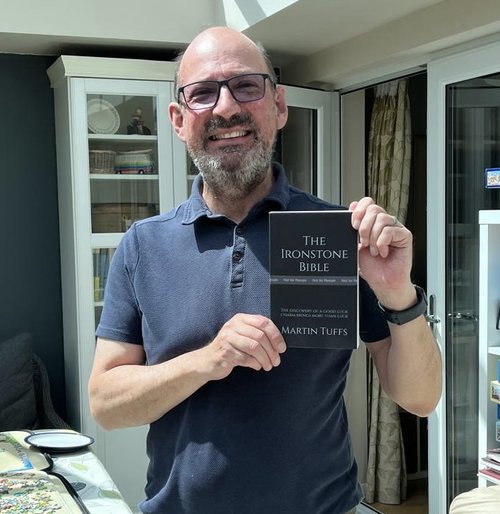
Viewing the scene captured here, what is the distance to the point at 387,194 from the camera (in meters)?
3.67

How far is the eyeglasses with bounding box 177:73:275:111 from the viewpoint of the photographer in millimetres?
1277

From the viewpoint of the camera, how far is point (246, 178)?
1278 mm

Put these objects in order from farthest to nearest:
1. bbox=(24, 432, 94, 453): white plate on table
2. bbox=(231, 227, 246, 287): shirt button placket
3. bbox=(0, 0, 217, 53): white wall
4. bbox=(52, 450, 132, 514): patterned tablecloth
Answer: bbox=(0, 0, 217, 53): white wall
bbox=(24, 432, 94, 453): white plate on table
bbox=(52, 450, 132, 514): patterned tablecloth
bbox=(231, 227, 246, 287): shirt button placket

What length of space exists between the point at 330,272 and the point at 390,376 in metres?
0.25

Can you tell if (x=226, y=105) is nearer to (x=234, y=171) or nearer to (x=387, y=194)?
(x=234, y=171)

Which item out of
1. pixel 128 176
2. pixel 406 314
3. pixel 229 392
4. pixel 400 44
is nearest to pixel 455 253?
pixel 400 44

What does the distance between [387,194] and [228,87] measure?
2516 mm

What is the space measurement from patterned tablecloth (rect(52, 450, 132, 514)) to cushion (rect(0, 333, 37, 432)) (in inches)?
45.7

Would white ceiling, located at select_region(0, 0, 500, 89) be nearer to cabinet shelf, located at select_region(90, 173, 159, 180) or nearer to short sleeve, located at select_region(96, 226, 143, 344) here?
cabinet shelf, located at select_region(90, 173, 159, 180)

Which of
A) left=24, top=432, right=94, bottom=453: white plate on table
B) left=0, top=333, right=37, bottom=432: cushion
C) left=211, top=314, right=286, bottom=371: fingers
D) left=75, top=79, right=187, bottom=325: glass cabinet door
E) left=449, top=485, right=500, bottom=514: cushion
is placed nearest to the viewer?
left=211, top=314, right=286, bottom=371: fingers

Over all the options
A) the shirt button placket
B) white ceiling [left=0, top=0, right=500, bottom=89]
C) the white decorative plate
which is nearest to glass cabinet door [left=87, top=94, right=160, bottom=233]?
the white decorative plate

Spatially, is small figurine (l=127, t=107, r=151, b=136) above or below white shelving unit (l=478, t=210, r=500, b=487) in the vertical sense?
above

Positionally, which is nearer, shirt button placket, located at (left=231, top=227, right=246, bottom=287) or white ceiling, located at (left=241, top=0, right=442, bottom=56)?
shirt button placket, located at (left=231, top=227, right=246, bottom=287)

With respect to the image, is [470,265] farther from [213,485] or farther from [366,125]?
[213,485]
